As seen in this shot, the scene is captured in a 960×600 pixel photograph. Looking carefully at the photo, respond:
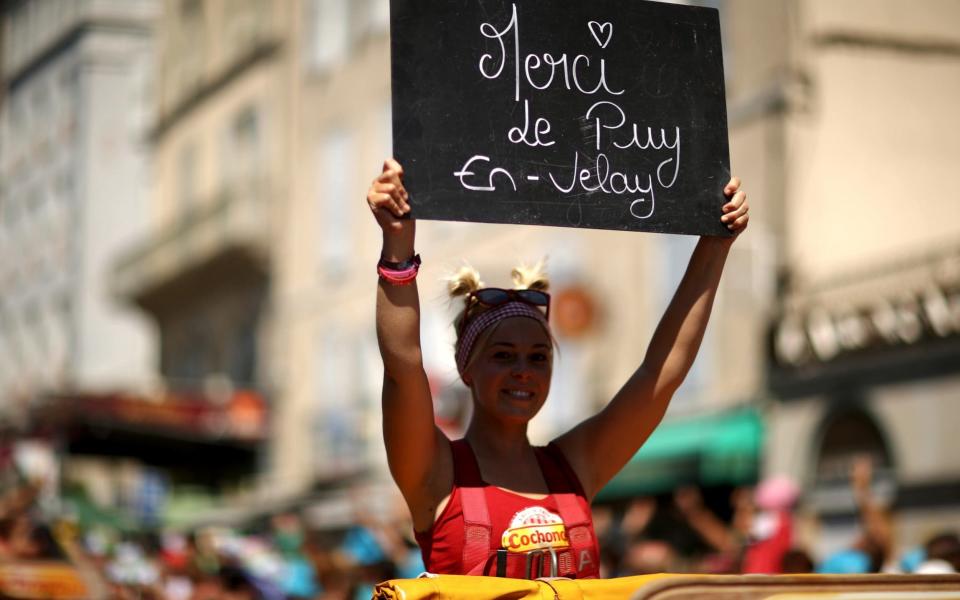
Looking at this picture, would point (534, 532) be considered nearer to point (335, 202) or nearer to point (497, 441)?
point (497, 441)

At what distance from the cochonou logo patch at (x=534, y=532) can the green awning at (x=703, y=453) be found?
1491 centimetres

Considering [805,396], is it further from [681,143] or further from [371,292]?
[681,143]

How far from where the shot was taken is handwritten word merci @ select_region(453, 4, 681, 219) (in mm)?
4008

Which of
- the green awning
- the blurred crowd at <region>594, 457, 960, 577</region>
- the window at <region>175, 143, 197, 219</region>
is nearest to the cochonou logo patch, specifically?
the blurred crowd at <region>594, 457, 960, 577</region>

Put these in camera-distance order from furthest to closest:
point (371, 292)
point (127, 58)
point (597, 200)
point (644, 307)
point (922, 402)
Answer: point (127, 58)
point (371, 292)
point (644, 307)
point (922, 402)
point (597, 200)

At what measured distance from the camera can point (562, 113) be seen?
4082 millimetres

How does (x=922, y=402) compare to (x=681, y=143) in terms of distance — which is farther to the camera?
(x=922, y=402)

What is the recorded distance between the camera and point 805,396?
1803 cm

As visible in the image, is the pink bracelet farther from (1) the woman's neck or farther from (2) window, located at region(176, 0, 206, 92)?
(2) window, located at region(176, 0, 206, 92)

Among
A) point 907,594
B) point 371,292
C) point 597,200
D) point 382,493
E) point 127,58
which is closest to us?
point 907,594

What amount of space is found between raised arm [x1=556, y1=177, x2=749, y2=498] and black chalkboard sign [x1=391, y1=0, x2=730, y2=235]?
0.49 feet

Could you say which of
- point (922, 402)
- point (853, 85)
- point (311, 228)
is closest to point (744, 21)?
point (853, 85)

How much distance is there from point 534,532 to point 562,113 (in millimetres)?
1027

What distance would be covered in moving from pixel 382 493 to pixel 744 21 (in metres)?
8.97
